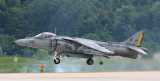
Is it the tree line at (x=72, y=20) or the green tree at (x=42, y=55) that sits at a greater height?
the tree line at (x=72, y=20)

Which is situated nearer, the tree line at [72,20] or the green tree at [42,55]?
the green tree at [42,55]

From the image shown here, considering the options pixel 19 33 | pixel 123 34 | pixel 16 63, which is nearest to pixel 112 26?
pixel 123 34

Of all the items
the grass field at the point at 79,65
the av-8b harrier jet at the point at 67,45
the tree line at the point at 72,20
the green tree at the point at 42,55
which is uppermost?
the tree line at the point at 72,20

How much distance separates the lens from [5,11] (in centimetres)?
6241

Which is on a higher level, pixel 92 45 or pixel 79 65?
pixel 92 45

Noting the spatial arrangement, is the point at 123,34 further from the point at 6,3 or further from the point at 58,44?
the point at 58,44

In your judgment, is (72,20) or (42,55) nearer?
(42,55)

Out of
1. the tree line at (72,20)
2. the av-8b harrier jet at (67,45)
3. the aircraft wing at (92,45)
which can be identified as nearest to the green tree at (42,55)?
the tree line at (72,20)

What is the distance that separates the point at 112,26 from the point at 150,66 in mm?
21071
